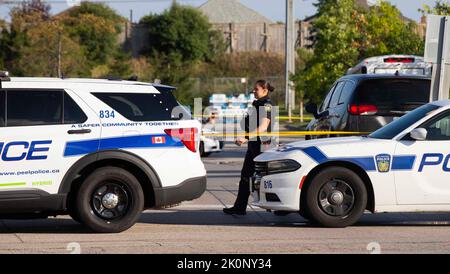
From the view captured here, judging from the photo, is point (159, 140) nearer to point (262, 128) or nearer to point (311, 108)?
point (262, 128)

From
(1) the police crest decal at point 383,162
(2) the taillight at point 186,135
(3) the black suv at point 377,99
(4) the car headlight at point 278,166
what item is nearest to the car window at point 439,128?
(1) the police crest decal at point 383,162

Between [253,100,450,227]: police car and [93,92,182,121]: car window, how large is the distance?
150 cm

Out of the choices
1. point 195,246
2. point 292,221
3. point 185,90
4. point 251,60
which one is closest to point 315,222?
point 292,221

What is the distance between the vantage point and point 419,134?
990 cm

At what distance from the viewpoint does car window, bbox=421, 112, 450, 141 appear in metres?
10.1

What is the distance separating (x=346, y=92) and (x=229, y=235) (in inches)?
199

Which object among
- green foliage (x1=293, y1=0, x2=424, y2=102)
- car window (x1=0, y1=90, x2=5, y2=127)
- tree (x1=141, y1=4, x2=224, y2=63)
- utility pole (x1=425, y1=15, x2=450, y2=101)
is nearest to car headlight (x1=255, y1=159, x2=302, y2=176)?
car window (x1=0, y1=90, x2=5, y2=127)

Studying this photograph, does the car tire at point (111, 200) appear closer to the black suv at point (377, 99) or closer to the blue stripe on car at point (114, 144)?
the blue stripe on car at point (114, 144)

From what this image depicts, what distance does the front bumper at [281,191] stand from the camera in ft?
32.9

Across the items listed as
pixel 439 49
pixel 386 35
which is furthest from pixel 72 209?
pixel 386 35

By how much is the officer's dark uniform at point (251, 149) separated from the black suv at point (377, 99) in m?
2.37

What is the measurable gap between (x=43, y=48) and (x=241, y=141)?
31441 mm

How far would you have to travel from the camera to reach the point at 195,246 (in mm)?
8828
